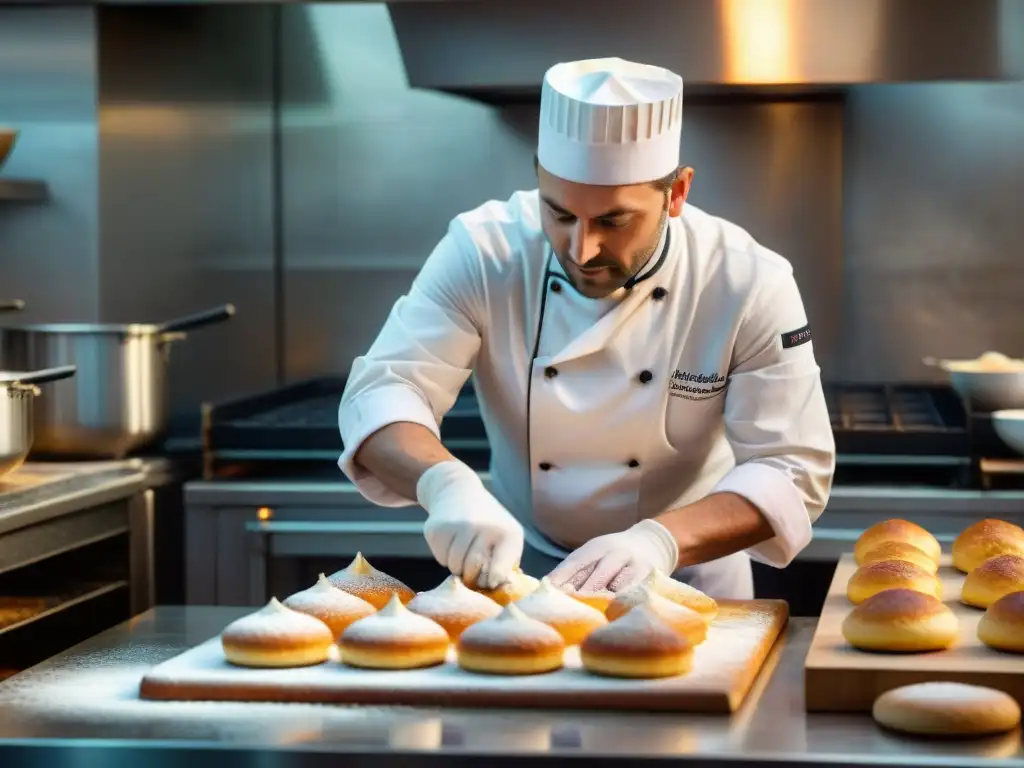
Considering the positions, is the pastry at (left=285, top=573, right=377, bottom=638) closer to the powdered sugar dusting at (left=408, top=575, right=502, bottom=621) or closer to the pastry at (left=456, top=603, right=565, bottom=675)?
the powdered sugar dusting at (left=408, top=575, right=502, bottom=621)

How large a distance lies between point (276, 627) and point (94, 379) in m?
1.56

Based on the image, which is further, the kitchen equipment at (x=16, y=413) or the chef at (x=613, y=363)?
the kitchen equipment at (x=16, y=413)

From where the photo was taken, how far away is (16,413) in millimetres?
2635

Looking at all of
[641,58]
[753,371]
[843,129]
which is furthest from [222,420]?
[843,129]

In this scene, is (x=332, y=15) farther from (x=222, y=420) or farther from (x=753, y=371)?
(x=753, y=371)

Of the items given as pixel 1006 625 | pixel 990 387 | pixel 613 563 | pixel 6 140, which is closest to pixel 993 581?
pixel 1006 625

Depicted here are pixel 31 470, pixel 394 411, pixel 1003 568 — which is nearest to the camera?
pixel 1003 568

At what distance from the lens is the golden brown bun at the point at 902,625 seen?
161 centimetres

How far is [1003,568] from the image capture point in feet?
6.04

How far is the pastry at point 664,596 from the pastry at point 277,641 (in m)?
0.35

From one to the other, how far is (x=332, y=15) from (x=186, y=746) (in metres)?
2.75

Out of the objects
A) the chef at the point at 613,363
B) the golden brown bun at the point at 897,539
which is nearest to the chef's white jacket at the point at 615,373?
the chef at the point at 613,363

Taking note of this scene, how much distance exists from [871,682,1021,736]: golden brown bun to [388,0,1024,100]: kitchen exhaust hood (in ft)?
6.06

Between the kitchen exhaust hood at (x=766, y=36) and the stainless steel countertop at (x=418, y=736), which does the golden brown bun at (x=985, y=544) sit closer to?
the stainless steel countertop at (x=418, y=736)
